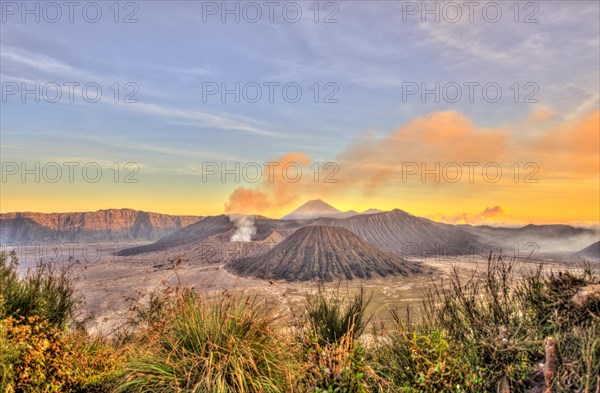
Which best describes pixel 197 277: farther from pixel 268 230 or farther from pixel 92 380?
pixel 268 230

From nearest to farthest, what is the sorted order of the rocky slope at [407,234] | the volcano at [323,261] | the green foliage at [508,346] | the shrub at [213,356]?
the shrub at [213,356], the green foliage at [508,346], the volcano at [323,261], the rocky slope at [407,234]

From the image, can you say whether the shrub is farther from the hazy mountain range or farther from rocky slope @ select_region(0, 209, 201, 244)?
rocky slope @ select_region(0, 209, 201, 244)

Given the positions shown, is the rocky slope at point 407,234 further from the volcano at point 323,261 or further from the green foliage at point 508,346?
the green foliage at point 508,346

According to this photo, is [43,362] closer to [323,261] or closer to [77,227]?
[323,261]

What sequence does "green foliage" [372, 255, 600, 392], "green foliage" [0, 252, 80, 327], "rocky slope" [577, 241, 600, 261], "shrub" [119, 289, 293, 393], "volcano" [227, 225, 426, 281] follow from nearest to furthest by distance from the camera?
"shrub" [119, 289, 293, 393], "green foliage" [372, 255, 600, 392], "green foliage" [0, 252, 80, 327], "volcano" [227, 225, 426, 281], "rocky slope" [577, 241, 600, 261]

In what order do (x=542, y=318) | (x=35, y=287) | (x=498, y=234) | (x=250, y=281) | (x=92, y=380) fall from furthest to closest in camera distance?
(x=498, y=234), (x=250, y=281), (x=35, y=287), (x=92, y=380), (x=542, y=318)

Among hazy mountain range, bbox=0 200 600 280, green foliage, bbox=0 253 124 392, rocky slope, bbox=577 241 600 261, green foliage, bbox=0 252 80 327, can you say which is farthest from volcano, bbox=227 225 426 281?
rocky slope, bbox=577 241 600 261

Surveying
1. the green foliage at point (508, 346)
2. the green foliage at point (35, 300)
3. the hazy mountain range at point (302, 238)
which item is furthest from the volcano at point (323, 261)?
the green foliage at point (508, 346)

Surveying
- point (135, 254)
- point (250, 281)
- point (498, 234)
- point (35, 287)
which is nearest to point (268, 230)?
point (135, 254)

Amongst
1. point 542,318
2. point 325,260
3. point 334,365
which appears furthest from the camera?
point 325,260
